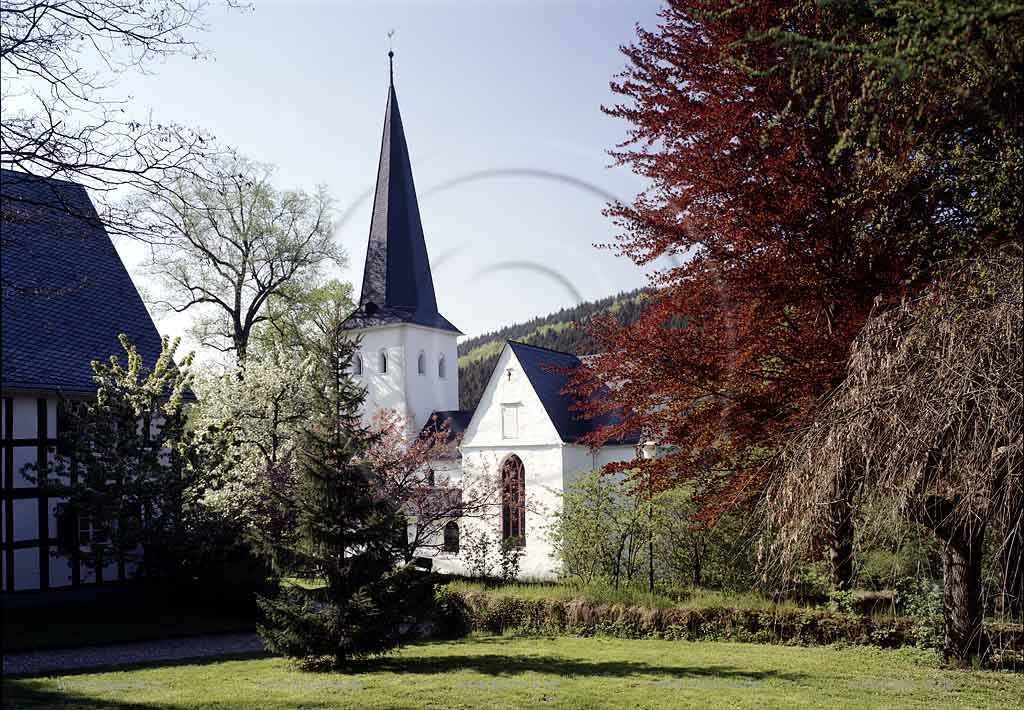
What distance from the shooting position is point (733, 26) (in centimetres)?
1123

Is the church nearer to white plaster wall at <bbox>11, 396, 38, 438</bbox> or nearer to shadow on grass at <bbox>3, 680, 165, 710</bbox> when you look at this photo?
white plaster wall at <bbox>11, 396, 38, 438</bbox>

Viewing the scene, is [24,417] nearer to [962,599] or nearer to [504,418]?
[504,418]

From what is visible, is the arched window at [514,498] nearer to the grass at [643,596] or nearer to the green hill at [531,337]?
the grass at [643,596]

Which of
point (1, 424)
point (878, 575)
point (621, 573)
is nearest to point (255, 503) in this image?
point (1, 424)

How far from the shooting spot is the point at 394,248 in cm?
3762

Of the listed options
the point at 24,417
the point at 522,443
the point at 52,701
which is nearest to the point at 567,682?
the point at 52,701

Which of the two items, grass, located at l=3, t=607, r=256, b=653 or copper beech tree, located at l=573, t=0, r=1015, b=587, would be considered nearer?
copper beech tree, located at l=573, t=0, r=1015, b=587

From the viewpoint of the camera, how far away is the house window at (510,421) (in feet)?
103

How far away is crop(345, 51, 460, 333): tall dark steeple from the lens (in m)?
36.9

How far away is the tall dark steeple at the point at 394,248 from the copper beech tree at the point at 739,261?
85.3ft

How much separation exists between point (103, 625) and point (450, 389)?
2499 cm

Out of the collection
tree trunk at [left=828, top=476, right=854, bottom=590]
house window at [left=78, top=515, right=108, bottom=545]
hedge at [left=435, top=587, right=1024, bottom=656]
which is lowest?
hedge at [left=435, top=587, right=1024, bottom=656]

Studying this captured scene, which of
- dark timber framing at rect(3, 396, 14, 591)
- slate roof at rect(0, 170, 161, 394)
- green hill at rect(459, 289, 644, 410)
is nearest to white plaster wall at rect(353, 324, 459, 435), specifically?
green hill at rect(459, 289, 644, 410)

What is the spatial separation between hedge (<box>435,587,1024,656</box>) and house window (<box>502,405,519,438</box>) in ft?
51.9
